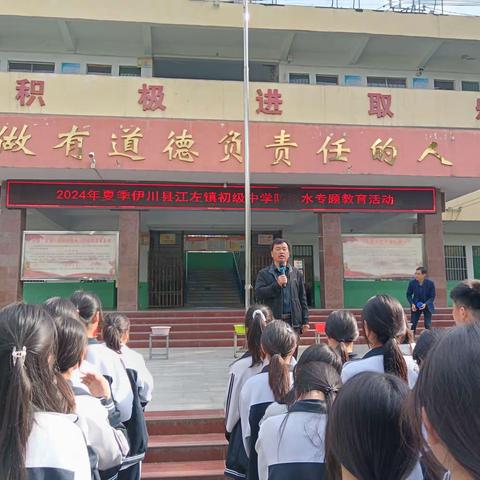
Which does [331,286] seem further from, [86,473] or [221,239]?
[86,473]

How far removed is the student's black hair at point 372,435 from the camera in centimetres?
98

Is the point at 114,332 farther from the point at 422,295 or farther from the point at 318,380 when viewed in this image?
the point at 422,295

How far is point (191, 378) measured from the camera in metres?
5.82

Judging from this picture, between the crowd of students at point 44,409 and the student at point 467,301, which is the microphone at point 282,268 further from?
the crowd of students at point 44,409

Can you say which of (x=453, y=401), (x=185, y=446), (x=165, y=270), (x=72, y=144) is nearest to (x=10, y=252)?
(x=72, y=144)

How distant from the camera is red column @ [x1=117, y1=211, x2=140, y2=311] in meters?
9.66

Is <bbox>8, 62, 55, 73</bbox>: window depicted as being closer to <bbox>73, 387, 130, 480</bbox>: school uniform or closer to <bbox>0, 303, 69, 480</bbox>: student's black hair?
<bbox>73, 387, 130, 480</bbox>: school uniform

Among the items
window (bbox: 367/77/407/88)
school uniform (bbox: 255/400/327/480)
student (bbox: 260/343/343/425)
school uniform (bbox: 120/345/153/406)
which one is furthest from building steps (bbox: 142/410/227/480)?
window (bbox: 367/77/407/88)

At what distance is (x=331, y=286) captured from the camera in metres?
10.3

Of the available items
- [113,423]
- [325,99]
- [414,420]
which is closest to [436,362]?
[414,420]

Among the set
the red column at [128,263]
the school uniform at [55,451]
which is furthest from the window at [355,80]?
the school uniform at [55,451]

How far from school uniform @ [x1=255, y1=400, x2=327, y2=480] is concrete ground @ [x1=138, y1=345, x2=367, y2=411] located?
306 centimetres

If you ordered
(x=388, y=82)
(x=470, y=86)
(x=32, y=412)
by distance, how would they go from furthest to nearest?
(x=470, y=86) < (x=388, y=82) < (x=32, y=412)

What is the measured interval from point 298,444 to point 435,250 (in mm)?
10065
